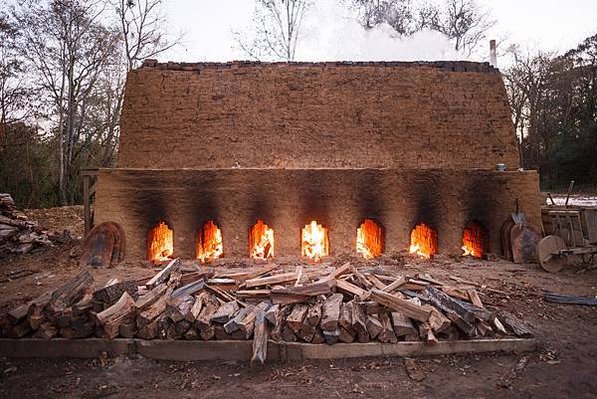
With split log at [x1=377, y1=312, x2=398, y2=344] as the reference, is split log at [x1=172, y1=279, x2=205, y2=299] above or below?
above

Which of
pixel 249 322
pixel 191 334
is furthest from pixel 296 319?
pixel 191 334

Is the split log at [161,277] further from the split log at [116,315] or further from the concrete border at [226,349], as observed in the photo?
the concrete border at [226,349]

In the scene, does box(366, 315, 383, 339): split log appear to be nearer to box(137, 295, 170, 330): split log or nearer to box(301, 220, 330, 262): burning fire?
box(137, 295, 170, 330): split log

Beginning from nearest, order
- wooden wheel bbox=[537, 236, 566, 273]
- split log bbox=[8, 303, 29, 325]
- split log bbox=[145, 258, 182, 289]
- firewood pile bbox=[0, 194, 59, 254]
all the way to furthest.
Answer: split log bbox=[8, 303, 29, 325]
split log bbox=[145, 258, 182, 289]
wooden wheel bbox=[537, 236, 566, 273]
firewood pile bbox=[0, 194, 59, 254]


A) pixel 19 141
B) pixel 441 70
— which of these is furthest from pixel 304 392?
pixel 19 141

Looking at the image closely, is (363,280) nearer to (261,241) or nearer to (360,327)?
(360,327)

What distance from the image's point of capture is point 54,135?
20.0 m

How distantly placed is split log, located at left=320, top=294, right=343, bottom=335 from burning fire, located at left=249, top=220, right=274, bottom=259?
397 cm

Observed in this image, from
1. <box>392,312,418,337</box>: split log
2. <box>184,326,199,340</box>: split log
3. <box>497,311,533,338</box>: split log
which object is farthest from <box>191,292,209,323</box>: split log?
<box>497,311,533,338</box>: split log

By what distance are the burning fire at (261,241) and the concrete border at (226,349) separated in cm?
421

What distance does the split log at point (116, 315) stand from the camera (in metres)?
4.21

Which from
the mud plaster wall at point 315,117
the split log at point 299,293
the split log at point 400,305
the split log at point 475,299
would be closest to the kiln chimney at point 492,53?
the mud plaster wall at point 315,117

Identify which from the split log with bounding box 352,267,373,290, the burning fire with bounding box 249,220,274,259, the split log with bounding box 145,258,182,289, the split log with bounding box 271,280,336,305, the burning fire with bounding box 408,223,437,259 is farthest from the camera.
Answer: the burning fire with bounding box 408,223,437,259

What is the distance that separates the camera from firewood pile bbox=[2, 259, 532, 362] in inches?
165
